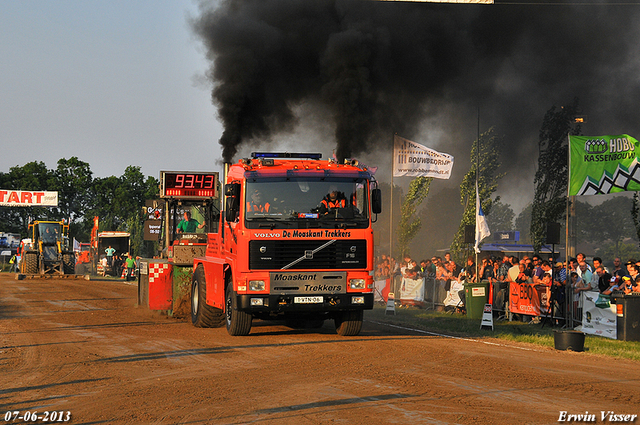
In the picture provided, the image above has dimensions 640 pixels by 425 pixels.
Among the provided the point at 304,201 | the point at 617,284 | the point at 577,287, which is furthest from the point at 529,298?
the point at 304,201

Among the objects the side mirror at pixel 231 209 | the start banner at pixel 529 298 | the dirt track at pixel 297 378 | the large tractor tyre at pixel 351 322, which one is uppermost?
the side mirror at pixel 231 209

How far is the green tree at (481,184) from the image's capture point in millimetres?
36500

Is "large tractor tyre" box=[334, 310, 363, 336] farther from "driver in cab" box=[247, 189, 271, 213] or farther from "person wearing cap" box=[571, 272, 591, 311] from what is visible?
"person wearing cap" box=[571, 272, 591, 311]

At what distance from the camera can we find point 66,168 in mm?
79125

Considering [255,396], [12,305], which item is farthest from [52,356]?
[12,305]

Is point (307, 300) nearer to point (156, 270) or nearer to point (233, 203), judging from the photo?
point (233, 203)

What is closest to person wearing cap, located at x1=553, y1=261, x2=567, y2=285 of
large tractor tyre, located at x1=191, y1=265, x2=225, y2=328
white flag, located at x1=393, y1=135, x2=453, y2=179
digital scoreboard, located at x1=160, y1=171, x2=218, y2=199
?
large tractor tyre, located at x1=191, y1=265, x2=225, y2=328

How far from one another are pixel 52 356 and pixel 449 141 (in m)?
40.6

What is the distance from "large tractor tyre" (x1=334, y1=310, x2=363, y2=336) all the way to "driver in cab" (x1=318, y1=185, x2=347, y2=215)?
220cm

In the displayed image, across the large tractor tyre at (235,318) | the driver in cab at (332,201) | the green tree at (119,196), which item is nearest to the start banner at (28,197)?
the green tree at (119,196)

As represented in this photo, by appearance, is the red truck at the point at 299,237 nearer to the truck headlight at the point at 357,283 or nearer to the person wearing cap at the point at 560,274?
the truck headlight at the point at 357,283

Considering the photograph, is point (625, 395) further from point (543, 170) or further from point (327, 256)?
point (543, 170)

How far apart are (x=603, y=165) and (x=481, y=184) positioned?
2235cm

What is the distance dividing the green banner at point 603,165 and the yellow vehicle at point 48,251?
31476mm
